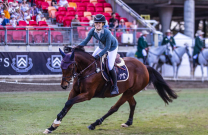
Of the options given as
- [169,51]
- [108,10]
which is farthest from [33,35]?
[169,51]

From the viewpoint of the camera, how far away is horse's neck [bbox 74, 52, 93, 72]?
6830 millimetres

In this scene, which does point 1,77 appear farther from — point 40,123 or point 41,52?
point 40,123

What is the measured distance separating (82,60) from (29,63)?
32.5 feet

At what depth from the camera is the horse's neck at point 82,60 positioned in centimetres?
683

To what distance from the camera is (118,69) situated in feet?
25.1

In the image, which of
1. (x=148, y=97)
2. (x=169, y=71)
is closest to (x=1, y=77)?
(x=148, y=97)

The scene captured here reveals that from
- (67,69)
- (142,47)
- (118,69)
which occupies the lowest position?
(118,69)

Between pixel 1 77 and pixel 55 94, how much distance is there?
3.83 metres

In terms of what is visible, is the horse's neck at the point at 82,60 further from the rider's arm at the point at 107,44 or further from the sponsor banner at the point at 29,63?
the sponsor banner at the point at 29,63

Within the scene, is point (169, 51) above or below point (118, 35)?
below

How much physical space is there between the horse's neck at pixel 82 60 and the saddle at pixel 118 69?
36cm

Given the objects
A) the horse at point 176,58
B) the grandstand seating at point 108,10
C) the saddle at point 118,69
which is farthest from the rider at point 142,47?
the saddle at point 118,69

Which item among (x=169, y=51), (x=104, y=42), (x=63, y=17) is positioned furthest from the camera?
(x=63, y=17)

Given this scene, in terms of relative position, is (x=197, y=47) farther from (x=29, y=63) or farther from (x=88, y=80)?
(x=88, y=80)
